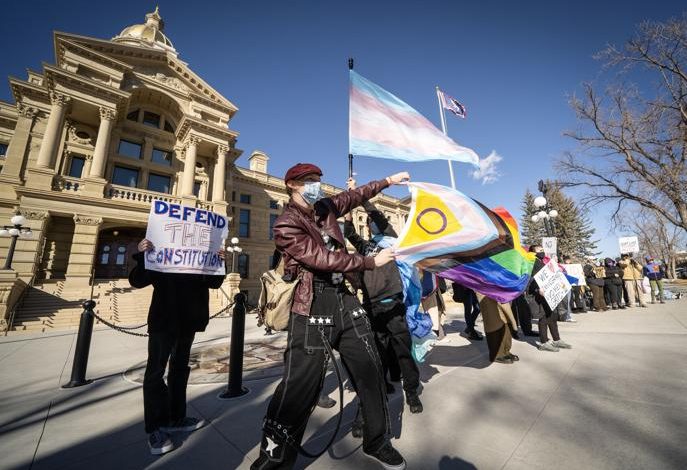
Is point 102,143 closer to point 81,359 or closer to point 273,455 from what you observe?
point 81,359

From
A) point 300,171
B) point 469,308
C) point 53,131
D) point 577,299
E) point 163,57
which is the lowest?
point 577,299

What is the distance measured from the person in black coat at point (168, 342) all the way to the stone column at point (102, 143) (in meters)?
19.8

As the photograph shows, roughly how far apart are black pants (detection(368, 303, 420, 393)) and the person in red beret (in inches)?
40.3

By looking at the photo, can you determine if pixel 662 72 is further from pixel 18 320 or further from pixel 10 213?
pixel 10 213

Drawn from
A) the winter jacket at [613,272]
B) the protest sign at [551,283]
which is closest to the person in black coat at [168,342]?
the protest sign at [551,283]

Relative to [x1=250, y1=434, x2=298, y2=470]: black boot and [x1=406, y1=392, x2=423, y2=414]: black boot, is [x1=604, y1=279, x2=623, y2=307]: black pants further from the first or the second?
[x1=250, y1=434, x2=298, y2=470]: black boot

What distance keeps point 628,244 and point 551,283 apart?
40.1 ft

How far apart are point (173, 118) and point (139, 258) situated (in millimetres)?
26256

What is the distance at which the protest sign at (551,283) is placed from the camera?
4.78 m

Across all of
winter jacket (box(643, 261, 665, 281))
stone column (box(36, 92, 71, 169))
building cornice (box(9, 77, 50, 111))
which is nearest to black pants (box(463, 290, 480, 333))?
winter jacket (box(643, 261, 665, 281))

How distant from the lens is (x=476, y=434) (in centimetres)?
219

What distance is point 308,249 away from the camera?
5.92 feet

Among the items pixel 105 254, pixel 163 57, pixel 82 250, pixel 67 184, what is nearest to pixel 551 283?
pixel 82 250

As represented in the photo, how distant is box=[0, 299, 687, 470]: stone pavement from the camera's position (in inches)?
76.4
